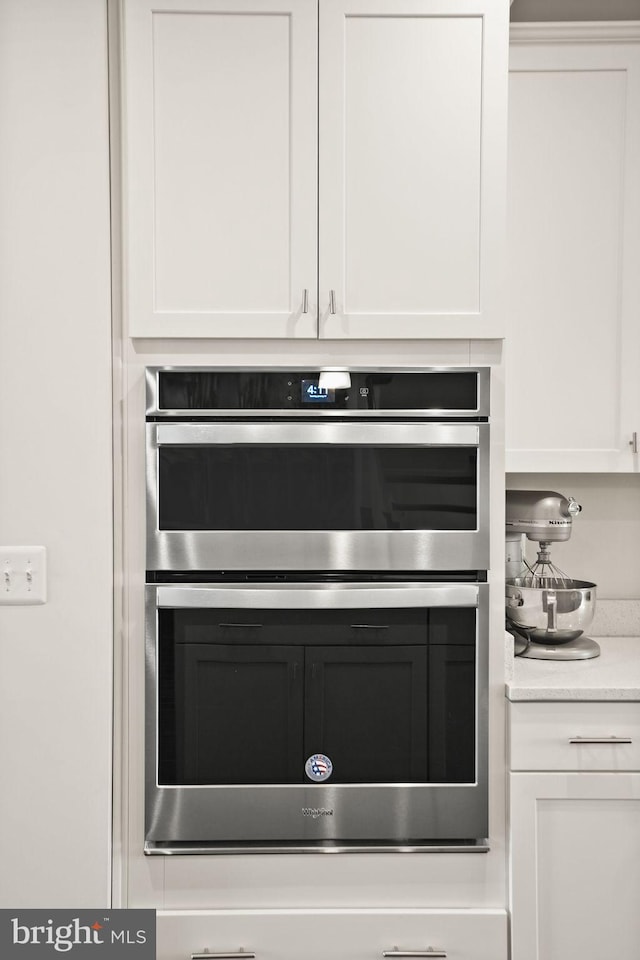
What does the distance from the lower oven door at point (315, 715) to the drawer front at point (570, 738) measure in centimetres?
9

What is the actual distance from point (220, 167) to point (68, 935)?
1.71 metres

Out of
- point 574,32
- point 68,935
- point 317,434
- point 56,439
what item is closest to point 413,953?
point 68,935

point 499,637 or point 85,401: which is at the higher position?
point 85,401

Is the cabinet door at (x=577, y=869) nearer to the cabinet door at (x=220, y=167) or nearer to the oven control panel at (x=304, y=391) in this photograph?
the oven control panel at (x=304, y=391)

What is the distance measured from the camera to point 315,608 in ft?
5.54

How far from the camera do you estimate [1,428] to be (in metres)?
1.64

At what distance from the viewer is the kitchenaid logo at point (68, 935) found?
161 cm

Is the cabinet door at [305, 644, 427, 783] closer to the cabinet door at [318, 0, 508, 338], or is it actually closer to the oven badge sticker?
the oven badge sticker

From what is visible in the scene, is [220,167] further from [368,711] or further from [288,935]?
[288,935]

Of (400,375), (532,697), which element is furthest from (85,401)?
→ (532,697)

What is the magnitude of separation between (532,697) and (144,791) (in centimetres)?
90

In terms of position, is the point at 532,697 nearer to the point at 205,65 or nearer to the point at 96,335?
the point at 96,335

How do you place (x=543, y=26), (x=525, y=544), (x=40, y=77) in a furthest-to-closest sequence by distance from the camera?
(x=525, y=544), (x=543, y=26), (x=40, y=77)

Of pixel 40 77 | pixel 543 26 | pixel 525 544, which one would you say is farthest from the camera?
pixel 525 544
